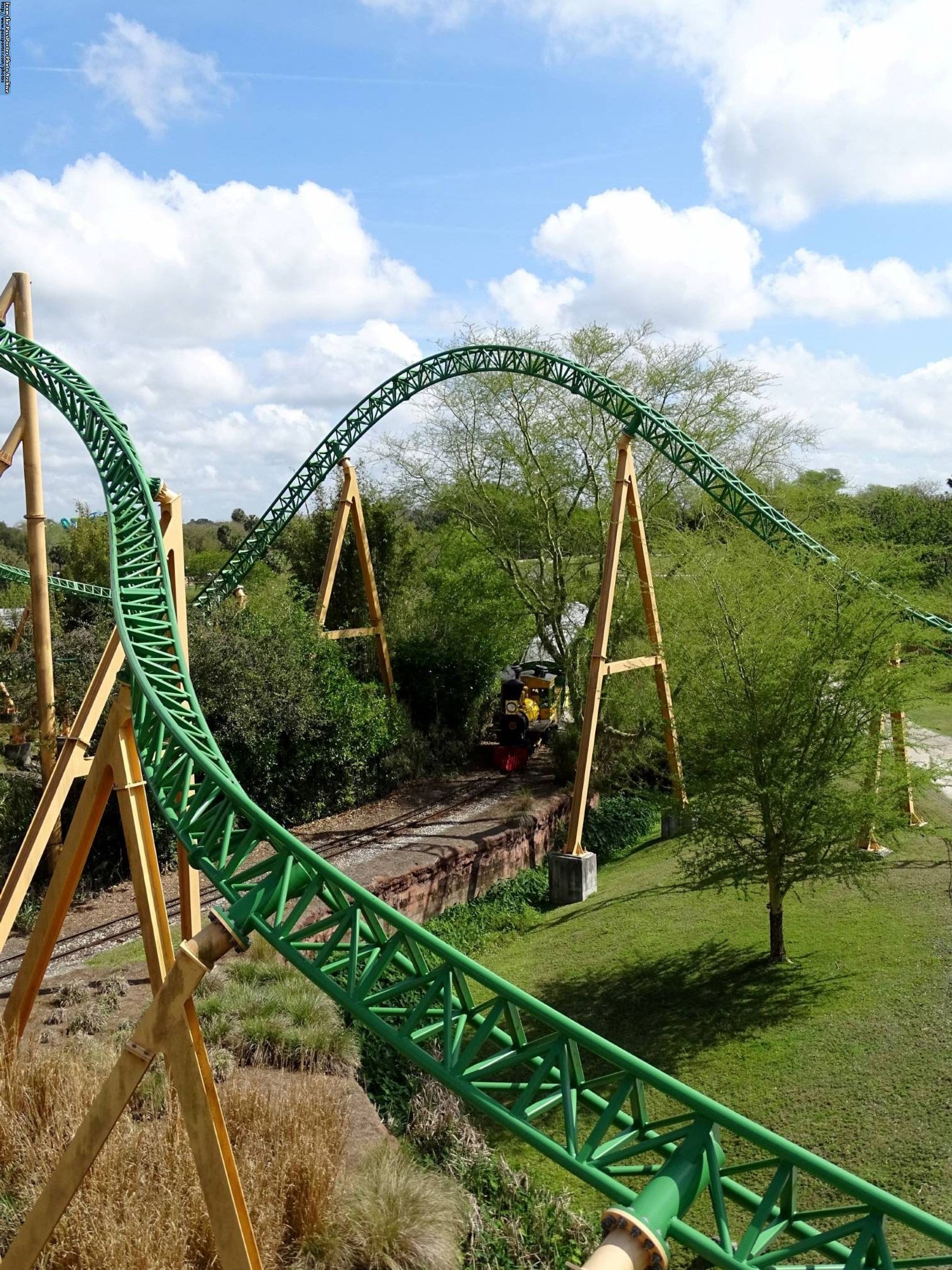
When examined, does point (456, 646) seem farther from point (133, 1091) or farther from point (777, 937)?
point (133, 1091)

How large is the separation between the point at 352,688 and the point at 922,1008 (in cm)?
1071

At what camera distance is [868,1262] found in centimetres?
378

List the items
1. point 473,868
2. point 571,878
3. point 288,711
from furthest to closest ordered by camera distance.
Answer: point 288,711 < point 571,878 < point 473,868

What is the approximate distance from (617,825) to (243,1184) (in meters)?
12.6

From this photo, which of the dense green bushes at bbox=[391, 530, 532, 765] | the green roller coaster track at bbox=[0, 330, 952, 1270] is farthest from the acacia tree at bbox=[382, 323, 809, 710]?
the green roller coaster track at bbox=[0, 330, 952, 1270]

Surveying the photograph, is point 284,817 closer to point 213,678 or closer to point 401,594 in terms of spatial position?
point 213,678

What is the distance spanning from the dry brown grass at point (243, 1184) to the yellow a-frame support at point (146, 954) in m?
0.36

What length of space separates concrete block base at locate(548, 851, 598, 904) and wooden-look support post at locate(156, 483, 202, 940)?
693cm

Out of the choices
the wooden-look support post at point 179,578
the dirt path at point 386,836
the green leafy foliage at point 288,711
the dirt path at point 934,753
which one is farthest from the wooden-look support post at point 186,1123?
the green leafy foliage at point 288,711

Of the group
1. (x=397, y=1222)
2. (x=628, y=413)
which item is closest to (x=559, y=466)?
(x=628, y=413)

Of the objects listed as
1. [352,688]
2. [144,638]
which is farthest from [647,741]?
[144,638]

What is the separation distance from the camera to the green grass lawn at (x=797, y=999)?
8.12 meters

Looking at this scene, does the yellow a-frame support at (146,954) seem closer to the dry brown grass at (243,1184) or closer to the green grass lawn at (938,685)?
the dry brown grass at (243,1184)

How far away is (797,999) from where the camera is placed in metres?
10.4
